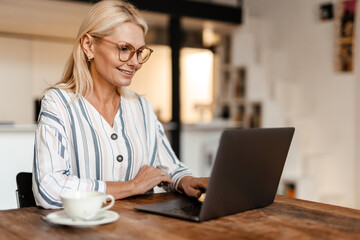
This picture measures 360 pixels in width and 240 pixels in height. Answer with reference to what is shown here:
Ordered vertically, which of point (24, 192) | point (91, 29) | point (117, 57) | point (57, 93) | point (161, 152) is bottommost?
point (24, 192)

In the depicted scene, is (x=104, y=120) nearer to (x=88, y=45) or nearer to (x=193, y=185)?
(x=88, y=45)

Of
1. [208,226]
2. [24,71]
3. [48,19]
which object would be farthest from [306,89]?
[208,226]

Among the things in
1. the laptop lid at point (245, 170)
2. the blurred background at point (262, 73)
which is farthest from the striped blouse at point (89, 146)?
the blurred background at point (262, 73)

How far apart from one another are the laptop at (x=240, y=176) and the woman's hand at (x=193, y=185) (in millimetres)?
86

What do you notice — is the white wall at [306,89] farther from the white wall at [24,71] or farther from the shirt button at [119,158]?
the shirt button at [119,158]

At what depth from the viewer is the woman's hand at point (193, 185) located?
1674 millimetres

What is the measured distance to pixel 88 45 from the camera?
73.8 inches

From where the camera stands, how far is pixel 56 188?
1515 millimetres

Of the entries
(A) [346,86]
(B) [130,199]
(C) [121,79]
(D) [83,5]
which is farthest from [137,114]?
(A) [346,86]

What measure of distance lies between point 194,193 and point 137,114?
19.6 inches

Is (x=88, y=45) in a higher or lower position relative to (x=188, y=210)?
higher

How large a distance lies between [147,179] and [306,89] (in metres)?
4.28

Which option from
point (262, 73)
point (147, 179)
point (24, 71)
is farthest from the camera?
point (24, 71)

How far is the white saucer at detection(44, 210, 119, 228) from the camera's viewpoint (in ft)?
3.87
